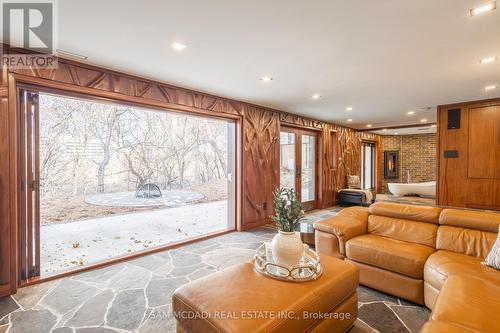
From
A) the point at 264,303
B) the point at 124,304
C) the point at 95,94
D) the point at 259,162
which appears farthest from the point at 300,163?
the point at 264,303

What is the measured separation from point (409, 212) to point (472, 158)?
3.24 m

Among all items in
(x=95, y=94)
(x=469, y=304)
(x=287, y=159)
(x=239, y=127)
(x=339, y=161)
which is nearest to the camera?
(x=469, y=304)

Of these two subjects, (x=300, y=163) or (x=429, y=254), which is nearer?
(x=429, y=254)

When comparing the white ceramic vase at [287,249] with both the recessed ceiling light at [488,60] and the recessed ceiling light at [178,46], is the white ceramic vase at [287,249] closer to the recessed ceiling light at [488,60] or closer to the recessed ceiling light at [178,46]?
the recessed ceiling light at [178,46]

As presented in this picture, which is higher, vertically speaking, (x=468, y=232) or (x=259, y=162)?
(x=259, y=162)

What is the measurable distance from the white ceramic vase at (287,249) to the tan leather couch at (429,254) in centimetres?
88

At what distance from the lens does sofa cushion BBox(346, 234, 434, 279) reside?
235 centimetres

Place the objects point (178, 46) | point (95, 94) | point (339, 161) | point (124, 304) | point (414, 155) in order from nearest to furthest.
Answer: point (124, 304)
point (178, 46)
point (95, 94)
point (339, 161)
point (414, 155)

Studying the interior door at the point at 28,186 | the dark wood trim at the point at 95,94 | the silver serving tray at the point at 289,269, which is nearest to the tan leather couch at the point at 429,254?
the silver serving tray at the point at 289,269

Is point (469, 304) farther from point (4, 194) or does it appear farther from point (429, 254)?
point (4, 194)

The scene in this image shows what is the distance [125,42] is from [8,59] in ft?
4.01

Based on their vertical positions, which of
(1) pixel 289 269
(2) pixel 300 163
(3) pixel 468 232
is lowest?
(1) pixel 289 269

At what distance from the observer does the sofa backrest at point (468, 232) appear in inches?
94.6

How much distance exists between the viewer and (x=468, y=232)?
8.34ft
